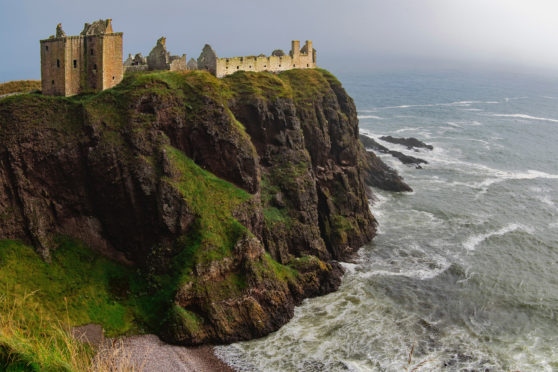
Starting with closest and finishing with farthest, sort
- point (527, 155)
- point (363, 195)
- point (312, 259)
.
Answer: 1. point (312, 259)
2. point (363, 195)
3. point (527, 155)

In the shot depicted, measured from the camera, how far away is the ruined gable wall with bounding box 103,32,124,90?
46.5 metres

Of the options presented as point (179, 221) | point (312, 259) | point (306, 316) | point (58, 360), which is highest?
point (58, 360)

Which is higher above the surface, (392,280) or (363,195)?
(363,195)

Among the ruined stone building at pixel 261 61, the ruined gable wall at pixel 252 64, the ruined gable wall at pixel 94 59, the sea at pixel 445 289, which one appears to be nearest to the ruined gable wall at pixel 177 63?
the ruined stone building at pixel 261 61

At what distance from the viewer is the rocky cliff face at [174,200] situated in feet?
126

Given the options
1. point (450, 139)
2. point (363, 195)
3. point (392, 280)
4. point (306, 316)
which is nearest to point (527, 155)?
point (450, 139)

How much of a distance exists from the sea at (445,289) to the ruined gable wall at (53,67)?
27933 mm

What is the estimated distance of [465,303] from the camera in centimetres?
4356

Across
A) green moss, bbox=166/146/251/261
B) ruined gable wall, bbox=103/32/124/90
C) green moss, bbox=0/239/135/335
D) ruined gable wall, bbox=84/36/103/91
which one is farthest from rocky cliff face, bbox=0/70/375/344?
ruined gable wall, bbox=84/36/103/91

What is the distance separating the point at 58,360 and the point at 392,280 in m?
40.0

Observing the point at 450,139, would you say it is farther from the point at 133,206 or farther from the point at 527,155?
the point at 133,206

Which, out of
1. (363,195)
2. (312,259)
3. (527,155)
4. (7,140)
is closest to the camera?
(7,140)

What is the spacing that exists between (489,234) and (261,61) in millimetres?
34558

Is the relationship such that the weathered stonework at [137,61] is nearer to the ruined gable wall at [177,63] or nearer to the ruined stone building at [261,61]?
the ruined gable wall at [177,63]
